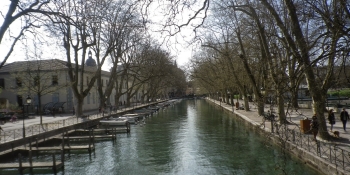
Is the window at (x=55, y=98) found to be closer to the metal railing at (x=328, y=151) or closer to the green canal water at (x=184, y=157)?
the green canal water at (x=184, y=157)

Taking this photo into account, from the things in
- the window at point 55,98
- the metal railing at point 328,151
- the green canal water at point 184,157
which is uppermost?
the window at point 55,98

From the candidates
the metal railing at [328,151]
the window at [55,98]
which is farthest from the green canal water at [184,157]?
the window at [55,98]

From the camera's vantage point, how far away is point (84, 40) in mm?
33469

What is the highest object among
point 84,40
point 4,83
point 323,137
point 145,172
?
point 84,40

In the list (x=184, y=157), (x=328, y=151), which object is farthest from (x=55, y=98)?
(x=328, y=151)

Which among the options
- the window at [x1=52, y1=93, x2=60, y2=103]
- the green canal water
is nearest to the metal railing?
the green canal water

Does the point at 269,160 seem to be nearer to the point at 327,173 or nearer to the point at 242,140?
the point at 327,173

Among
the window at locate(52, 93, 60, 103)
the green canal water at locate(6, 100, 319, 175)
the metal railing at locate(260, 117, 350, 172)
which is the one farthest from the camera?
the window at locate(52, 93, 60, 103)

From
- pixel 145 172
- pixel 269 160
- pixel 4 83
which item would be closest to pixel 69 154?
pixel 145 172

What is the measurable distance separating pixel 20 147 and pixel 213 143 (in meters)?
12.6

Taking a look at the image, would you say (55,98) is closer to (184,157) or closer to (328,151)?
(184,157)

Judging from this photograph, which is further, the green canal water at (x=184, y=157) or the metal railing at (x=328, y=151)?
the green canal water at (x=184, y=157)

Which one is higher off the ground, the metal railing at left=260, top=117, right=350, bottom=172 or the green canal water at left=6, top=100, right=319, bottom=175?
the metal railing at left=260, top=117, right=350, bottom=172

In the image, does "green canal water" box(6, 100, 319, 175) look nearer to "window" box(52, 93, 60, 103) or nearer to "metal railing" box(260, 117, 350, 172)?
"metal railing" box(260, 117, 350, 172)
